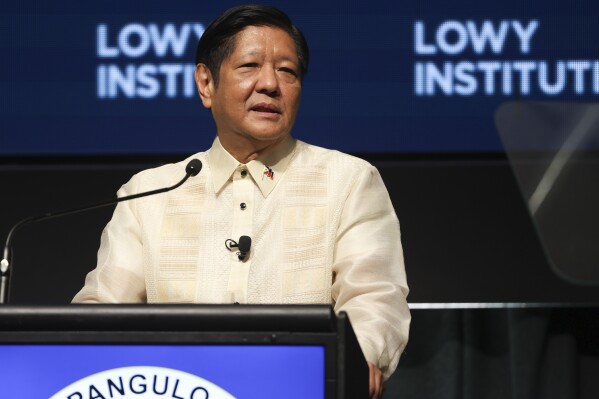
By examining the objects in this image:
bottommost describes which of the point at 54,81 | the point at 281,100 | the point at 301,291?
the point at 301,291

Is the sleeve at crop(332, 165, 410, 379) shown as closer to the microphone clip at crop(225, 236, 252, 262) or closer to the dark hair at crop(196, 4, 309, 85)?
the microphone clip at crop(225, 236, 252, 262)

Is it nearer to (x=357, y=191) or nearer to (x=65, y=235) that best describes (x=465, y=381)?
(x=65, y=235)

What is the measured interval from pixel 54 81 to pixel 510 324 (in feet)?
5.40

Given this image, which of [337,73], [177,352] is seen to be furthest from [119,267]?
[337,73]

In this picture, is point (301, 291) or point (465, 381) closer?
point (301, 291)

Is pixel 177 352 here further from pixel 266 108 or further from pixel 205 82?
pixel 205 82

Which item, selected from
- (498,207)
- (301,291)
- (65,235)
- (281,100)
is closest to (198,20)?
(65,235)

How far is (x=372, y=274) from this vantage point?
2309 mm

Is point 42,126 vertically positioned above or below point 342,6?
below

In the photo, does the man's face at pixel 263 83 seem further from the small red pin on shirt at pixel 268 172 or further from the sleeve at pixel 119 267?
the sleeve at pixel 119 267

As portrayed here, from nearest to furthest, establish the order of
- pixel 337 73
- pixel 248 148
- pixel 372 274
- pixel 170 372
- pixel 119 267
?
1. pixel 170 372
2. pixel 372 274
3. pixel 119 267
4. pixel 248 148
5. pixel 337 73

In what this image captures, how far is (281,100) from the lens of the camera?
2498 mm

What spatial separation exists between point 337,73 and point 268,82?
132 centimetres

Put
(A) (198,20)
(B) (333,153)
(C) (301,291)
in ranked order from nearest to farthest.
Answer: (C) (301,291), (B) (333,153), (A) (198,20)
